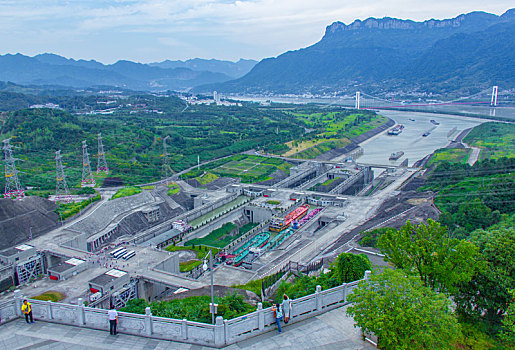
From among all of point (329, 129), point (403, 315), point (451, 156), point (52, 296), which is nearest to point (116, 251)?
point (52, 296)

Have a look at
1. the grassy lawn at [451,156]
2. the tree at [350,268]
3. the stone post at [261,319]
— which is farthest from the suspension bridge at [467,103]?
the stone post at [261,319]

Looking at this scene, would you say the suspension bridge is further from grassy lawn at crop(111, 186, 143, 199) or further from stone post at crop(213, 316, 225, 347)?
stone post at crop(213, 316, 225, 347)

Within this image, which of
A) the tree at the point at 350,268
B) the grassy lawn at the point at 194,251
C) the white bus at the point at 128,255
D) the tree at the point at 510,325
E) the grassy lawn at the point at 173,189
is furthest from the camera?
the grassy lawn at the point at 173,189

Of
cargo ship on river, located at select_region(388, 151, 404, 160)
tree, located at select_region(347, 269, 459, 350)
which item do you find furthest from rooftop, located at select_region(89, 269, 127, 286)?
cargo ship on river, located at select_region(388, 151, 404, 160)

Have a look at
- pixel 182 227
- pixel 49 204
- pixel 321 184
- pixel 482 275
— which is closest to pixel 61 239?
pixel 49 204

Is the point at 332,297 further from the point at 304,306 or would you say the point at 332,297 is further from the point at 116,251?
the point at 116,251

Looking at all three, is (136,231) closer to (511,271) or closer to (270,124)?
(511,271)

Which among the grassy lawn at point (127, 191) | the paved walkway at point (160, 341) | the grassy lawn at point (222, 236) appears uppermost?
the paved walkway at point (160, 341)

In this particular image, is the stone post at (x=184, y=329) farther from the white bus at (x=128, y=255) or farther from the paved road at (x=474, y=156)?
the paved road at (x=474, y=156)
